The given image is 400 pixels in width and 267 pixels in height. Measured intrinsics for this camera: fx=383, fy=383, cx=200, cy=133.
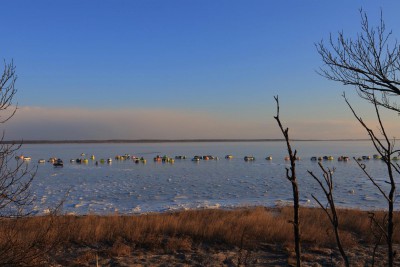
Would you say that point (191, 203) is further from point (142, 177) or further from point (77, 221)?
point (142, 177)

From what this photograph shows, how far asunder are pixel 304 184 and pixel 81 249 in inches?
803

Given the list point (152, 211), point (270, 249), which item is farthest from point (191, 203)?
point (270, 249)

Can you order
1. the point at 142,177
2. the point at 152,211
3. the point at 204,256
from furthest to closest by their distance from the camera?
the point at 142,177, the point at 152,211, the point at 204,256

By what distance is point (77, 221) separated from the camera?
11.9m

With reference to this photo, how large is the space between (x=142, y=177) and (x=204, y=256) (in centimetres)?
2275

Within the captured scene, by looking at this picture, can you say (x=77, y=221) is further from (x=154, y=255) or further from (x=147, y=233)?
(x=154, y=255)

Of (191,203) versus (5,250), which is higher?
(5,250)

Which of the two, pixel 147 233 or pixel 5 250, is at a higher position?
pixel 5 250

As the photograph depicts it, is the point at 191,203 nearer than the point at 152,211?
No

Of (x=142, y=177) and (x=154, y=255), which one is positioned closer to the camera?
(x=154, y=255)

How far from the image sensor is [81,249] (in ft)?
30.8

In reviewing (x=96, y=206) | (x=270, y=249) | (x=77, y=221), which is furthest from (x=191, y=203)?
(x=270, y=249)

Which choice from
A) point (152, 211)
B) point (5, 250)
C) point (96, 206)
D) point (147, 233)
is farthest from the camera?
point (96, 206)

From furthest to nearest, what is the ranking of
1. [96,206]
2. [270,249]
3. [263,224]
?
[96,206]
[263,224]
[270,249]
